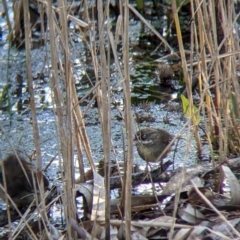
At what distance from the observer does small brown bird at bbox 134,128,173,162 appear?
2955 millimetres

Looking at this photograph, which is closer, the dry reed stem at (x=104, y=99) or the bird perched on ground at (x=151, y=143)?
the dry reed stem at (x=104, y=99)

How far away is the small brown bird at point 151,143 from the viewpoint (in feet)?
9.70

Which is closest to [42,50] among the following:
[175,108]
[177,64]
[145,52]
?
[145,52]

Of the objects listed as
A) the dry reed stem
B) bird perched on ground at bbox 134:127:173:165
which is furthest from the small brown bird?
the dry reed stem

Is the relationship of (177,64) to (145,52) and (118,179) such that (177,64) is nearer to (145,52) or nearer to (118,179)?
(145,52)

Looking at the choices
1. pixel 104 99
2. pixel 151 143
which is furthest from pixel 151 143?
pixel 104 99

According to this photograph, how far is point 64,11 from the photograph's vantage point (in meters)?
2.00

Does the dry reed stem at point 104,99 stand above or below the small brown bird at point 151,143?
above

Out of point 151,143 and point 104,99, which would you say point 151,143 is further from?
point 104,99

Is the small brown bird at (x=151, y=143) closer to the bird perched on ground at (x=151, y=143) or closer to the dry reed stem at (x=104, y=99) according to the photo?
the bird perched on ground at (x=151, y=143)

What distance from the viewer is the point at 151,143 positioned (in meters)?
2.97

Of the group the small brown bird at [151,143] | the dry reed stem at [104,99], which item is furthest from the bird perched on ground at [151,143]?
the dry reed stem at [104,99]

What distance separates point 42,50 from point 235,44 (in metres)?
2.43

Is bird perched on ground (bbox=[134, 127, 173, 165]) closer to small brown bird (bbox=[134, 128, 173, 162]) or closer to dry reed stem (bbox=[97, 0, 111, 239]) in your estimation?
Result: small brown bird (bbox=[134, 128, 173, 162])
